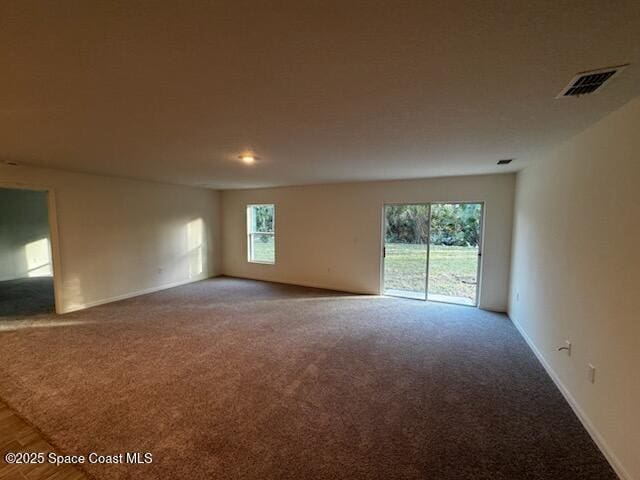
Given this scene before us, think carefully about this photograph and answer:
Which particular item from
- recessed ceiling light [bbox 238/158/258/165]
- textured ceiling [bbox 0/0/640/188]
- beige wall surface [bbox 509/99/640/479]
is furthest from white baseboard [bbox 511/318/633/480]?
recessed ceiling light [bbox 238/158/258/165]

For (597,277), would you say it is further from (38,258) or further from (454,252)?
(38,258)

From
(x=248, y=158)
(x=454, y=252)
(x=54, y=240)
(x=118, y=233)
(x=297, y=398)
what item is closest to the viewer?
(x=297, y=398)

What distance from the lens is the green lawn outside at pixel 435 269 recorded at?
5027 mm

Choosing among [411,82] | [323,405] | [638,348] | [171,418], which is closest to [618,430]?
[638,348]

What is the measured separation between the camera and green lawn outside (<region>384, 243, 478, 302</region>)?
5.03 meters

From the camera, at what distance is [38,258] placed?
7410 mm

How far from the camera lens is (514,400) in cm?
238

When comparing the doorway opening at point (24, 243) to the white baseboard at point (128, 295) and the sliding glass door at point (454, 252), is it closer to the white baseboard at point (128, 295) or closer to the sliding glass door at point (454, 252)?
the white baseboard at point (128, 295)

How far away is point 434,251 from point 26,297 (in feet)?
25.5

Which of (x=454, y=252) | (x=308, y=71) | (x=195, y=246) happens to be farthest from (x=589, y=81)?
(x=195, y=246)

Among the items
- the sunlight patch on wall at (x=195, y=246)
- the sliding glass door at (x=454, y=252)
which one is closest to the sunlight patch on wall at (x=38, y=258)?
the sunlight patch on wall at (x=195, y=246)

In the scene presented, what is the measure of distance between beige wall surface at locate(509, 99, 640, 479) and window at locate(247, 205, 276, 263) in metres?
5.27

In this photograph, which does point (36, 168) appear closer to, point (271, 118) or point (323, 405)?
point (271, 118)

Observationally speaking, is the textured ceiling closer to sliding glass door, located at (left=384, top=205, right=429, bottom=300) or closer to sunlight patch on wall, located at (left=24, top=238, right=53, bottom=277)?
sliding glass door, located at (left=384, top=205, right=429, bottom=300)
